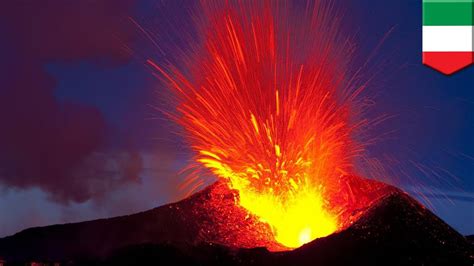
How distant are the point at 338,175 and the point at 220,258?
366 inches

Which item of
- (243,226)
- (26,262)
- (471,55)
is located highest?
(471,55)

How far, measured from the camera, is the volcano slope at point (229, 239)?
21812mm

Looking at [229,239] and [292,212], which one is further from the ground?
[292,212]

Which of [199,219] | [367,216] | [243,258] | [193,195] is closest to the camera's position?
[243,258]

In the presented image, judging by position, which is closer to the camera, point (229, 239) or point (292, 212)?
point (229, 239)

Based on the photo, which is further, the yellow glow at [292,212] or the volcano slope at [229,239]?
the yellow glow at [292,212]

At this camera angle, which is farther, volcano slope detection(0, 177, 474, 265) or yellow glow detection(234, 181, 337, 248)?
yellow glow detection(234, 181, 337, 248)

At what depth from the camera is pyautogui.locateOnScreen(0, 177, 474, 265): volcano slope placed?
71.6ft

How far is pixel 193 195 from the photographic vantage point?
30016 millimetres

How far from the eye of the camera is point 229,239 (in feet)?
86.0

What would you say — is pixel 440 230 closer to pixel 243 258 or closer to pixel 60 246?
pixel 243 258

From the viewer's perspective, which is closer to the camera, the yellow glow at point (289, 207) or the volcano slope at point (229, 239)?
the volcano slope at point (229, 239)

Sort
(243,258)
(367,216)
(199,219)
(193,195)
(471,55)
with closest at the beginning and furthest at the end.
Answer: (243,258) → (367,216) → (471,55) → (199,219) → (193,195)

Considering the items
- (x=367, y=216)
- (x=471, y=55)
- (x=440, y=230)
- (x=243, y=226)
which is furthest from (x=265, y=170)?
(x=471, y=55)
